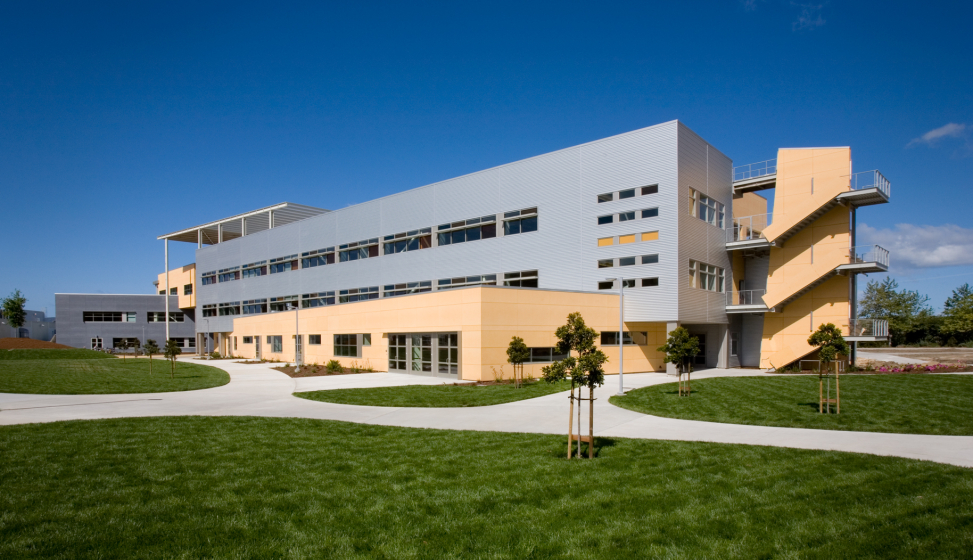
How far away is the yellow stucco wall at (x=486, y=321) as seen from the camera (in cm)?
2981

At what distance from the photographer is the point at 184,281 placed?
3187 inches

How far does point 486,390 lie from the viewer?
2386 cm

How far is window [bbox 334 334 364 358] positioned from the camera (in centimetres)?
4025

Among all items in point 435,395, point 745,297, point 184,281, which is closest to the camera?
point 435,395

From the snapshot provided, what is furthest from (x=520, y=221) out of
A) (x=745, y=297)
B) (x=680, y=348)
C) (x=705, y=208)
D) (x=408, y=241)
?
(x=680, y=348)

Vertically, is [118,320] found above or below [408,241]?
below

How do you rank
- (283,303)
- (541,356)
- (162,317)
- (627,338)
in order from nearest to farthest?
1. (541,356)
2. (627,338)
3. (283,303)
4. (162,317)

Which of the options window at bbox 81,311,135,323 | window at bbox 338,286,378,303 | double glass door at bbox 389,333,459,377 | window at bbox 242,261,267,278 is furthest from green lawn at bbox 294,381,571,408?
window at bbox 81,311,135,323

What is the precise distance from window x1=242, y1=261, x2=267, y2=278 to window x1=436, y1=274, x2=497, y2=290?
29819 millimetres

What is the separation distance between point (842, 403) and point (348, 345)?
107 ft

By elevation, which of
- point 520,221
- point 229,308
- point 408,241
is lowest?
point 229,308

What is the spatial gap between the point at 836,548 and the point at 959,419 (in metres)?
12.2

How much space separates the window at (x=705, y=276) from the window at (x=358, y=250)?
27818 millimetres

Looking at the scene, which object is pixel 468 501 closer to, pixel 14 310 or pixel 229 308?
pixel 229 308
